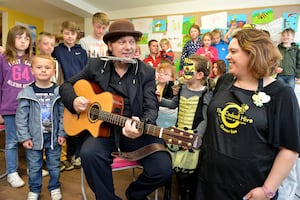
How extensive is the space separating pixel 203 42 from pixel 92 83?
9.39 feet

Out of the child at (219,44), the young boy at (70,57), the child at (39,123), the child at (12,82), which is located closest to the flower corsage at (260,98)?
the child at (39,123)

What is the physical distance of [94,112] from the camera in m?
1.52

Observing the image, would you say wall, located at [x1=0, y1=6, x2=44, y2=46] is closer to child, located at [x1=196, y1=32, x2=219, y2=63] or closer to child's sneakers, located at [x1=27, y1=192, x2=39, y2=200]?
child, located at [x1=196, y1=32, x2=219, y2=63]

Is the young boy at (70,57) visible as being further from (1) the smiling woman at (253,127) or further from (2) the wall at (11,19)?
(2) the wall at (11,19)

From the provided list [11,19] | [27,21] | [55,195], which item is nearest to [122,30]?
[55,195]

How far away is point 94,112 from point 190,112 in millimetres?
671

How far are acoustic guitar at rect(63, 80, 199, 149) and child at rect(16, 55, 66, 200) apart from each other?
0.12 m

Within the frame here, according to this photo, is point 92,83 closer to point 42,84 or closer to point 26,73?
point 42,84

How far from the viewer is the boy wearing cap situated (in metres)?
1.36

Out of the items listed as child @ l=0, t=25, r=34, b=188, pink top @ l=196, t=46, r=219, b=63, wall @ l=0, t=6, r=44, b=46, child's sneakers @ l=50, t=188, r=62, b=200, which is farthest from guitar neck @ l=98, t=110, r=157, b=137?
wall @ l=0, t=6, r=44, b=46

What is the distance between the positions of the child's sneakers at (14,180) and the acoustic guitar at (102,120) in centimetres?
80

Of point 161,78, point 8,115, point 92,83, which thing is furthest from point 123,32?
point 8,115

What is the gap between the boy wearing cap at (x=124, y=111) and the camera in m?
1.36

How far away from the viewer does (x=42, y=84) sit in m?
1.79
